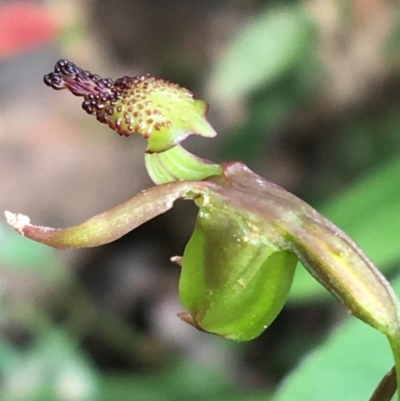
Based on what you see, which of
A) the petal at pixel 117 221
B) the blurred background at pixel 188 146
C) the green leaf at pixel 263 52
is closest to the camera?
the petal at pixel 117 221

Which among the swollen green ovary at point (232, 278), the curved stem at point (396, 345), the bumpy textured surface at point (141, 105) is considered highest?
the bumpy textured surface at point (141, 105)

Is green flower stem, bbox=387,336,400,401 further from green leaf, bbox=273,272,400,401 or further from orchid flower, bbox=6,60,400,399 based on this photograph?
green leaf, bbox=273,272,400,401

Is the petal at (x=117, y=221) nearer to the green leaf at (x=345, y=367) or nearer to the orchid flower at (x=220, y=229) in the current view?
the orchid flower at (x=220, y=229)

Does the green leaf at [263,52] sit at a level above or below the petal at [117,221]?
above

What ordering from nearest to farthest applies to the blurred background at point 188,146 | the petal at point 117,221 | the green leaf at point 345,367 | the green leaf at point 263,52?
the petal at point 117,221, the green leaf at point 345,367, the blurred background at point 188,146, the green leaf at point 263,52

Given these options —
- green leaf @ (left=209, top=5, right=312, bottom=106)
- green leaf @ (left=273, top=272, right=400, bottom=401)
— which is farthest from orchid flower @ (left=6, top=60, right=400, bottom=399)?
green leaf @ (left=209, top=5, right=312, bottom=106)

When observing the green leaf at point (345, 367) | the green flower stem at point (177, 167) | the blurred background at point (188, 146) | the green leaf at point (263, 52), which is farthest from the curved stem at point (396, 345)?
the green leaf at point (263, 52)
